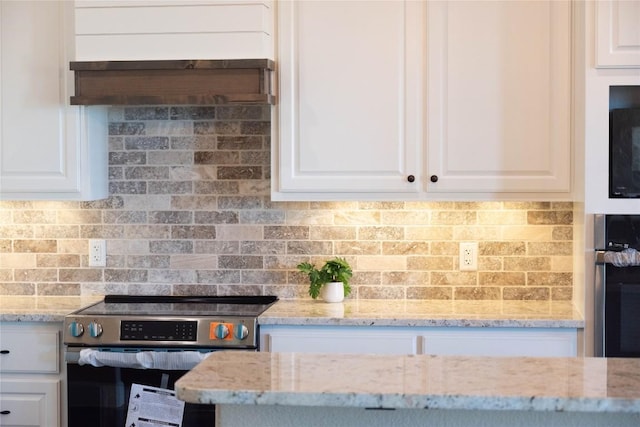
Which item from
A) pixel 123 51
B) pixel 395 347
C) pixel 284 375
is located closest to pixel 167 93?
pixel 123 51

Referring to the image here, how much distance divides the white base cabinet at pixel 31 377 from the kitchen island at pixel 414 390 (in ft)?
5.74

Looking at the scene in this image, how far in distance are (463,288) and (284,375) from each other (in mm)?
2158

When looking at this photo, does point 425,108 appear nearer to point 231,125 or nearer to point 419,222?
point 419,222

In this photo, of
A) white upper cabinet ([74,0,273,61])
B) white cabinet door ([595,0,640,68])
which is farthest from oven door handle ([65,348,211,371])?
white cabinet door ([595,0,640,68])

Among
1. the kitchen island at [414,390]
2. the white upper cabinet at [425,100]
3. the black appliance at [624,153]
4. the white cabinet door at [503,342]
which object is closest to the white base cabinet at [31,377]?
the white upper cabinet at [425,100]

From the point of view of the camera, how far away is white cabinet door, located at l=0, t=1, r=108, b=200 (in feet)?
12.2

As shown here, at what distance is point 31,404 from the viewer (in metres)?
3.57

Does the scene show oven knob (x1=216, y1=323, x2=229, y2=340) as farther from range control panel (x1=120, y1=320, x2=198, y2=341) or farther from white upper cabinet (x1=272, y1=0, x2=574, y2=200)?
white upper cabinet (x1=272, y1=0, x2=574, y2=200)

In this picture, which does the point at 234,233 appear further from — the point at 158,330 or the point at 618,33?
the point at 618,33

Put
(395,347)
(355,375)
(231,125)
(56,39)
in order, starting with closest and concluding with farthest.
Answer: (355,375), (395,347), (56,39), (231,125)

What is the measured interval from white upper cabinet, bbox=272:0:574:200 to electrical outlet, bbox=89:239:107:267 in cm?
94

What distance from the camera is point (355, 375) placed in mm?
1828

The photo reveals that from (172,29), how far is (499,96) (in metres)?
1.30

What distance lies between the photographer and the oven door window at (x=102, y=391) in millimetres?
3463
